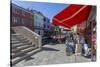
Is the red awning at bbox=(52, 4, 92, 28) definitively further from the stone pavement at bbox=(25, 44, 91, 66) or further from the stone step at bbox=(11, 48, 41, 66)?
the stone step at bbox=(11, 48, 41, 66)

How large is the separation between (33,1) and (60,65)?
2.96ft

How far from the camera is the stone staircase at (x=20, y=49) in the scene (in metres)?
2.51

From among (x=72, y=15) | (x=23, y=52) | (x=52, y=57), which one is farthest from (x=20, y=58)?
(x=72, y=15)

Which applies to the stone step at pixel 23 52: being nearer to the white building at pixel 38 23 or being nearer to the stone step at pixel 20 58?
the stone step at pixel 20 58

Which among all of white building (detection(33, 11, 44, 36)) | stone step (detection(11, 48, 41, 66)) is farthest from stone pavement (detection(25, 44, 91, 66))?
white building (detection(33, 11, 44, 36))

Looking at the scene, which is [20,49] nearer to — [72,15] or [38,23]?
[38,23]

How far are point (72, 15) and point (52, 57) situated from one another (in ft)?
2.05

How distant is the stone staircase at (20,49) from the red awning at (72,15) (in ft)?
1.48

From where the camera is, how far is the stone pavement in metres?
2.64

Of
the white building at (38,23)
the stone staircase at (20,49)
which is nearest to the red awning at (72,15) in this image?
the white building at (38,23)

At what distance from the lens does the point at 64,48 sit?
2787 mm

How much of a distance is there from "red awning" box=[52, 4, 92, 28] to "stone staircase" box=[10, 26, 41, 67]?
1.48 feet
